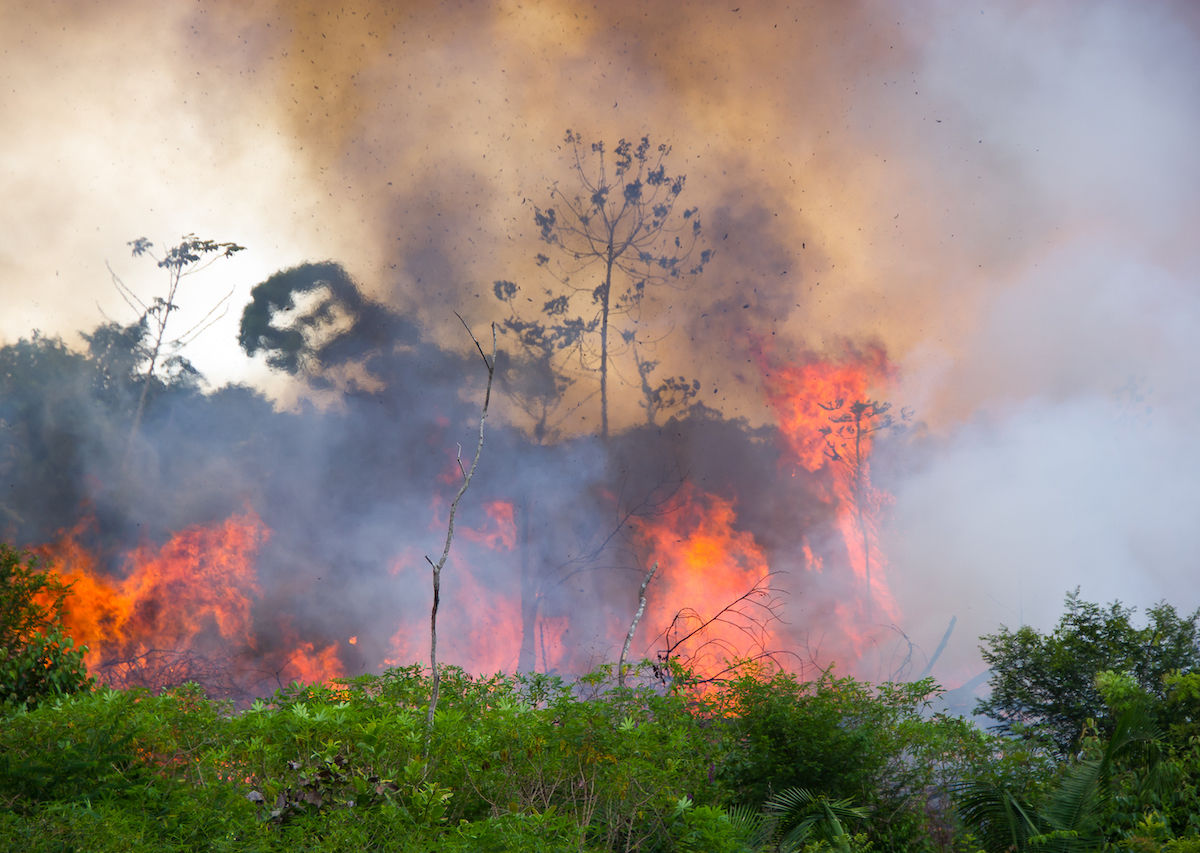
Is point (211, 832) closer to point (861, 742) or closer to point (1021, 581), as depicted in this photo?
point (861, 742)

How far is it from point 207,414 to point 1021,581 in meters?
13.3

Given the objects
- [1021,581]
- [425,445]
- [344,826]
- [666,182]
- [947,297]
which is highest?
[666,182]

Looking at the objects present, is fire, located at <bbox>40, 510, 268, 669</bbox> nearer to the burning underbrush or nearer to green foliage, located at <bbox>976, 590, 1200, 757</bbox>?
the burning underbrush

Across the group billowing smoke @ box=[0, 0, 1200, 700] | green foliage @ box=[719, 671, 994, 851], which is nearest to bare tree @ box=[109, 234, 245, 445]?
billowing smoke @ box=[0, 0, 1200, 700]

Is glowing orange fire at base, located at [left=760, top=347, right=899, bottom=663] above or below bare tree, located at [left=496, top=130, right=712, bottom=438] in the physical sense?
below

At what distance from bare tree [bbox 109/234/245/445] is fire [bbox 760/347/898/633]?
9.35m

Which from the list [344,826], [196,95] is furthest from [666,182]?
[344,826]

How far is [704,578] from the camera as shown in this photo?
14633mm

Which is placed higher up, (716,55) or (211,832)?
(716,55)

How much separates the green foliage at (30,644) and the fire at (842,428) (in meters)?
10.9

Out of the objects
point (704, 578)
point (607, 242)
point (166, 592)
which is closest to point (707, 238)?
point (607, 242)

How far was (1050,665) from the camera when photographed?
426 inches

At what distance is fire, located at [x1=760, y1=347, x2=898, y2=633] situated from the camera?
580 inches

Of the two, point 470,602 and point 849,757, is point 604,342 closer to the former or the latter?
point 470,602
